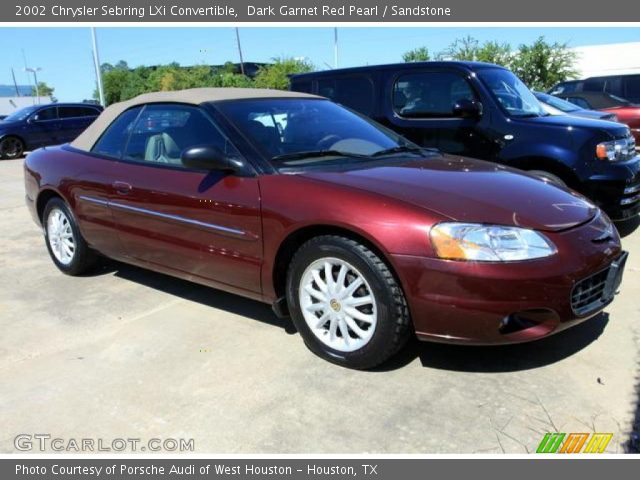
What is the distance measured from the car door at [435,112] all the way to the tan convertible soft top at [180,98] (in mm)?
2028

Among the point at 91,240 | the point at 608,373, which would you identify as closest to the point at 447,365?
the point at 608,373

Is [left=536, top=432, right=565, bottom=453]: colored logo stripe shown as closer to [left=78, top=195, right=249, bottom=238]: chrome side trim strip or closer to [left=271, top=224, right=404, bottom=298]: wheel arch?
[left=271, top=224, right=404, bottom=298]: wheel arch

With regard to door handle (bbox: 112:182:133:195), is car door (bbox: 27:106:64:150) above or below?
below

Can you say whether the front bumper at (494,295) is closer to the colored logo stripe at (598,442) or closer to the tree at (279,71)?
the colored logo stripe at (598,442)

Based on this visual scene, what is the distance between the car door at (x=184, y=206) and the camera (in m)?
3.39

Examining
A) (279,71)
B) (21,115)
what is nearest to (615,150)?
(21,115)

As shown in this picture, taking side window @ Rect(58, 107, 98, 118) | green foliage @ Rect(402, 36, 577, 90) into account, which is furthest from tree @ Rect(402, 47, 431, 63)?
side window @ Rect(58, 107, 98, 118)

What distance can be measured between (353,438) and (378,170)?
1518 millimetres

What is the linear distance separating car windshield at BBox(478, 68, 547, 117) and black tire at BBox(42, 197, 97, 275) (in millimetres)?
4019

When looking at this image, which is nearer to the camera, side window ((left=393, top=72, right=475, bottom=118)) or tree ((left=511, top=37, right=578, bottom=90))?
side window ((left=393, top=72, right=475, bottom=118))

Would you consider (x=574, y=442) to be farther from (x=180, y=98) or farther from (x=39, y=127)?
(x=39, y=127)

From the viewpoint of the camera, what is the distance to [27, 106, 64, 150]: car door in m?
15.9

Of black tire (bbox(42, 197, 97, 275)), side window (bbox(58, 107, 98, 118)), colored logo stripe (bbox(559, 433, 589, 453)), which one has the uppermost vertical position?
side window (bbox(58, 107, 98, 118))

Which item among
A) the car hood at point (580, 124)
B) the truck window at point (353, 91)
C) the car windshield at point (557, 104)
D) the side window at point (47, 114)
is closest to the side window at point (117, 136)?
the truck window at point (353, 91)
